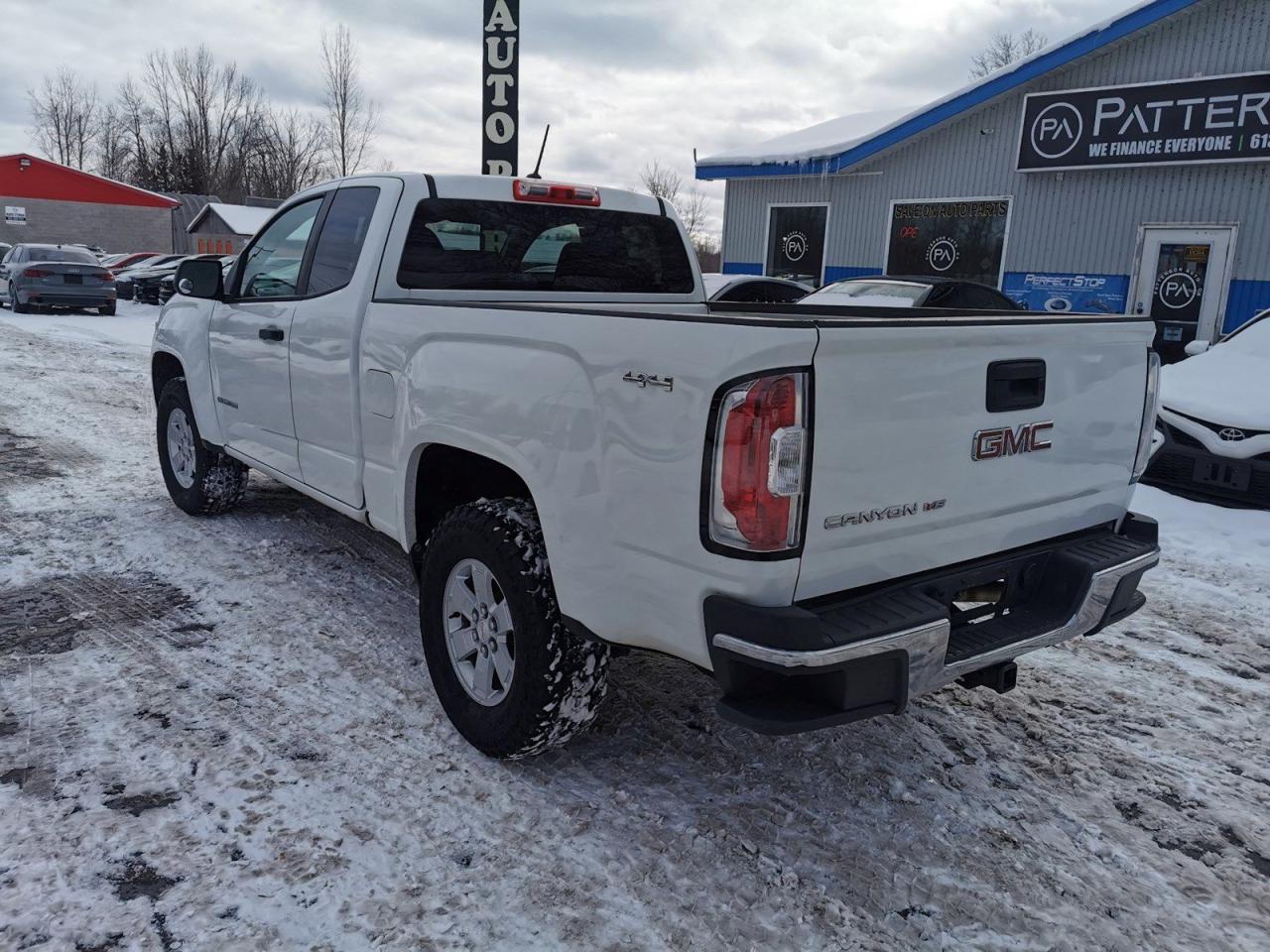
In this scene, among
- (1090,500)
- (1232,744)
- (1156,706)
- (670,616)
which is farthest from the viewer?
(1156,706)

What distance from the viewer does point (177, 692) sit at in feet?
11.6

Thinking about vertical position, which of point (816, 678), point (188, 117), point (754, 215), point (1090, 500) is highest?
point (188, 117)

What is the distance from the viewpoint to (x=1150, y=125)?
1305 centimetres

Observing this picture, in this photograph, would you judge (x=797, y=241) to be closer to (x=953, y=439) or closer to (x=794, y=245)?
(x=794, y=245)

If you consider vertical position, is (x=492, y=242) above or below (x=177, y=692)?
above

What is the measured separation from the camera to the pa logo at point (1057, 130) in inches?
542

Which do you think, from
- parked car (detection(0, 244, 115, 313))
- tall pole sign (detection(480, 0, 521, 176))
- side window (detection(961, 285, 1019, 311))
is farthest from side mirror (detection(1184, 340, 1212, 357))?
parked car (detection(0, 244, 115, 313))

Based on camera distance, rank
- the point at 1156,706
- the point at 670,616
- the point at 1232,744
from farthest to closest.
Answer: the point at 1156,706
the point at 1232,744
the point at 670,616

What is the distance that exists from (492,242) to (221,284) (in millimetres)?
1827

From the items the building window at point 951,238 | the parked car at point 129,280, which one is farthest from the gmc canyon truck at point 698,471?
the parked car at point 129,280

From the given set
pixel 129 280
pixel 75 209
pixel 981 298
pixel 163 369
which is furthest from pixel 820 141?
pixel 75 209

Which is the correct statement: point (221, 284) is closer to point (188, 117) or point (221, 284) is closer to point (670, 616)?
point (670, 616)

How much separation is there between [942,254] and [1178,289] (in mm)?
3592

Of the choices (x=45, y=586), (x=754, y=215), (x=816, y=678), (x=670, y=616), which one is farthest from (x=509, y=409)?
(x=754, y=215)
